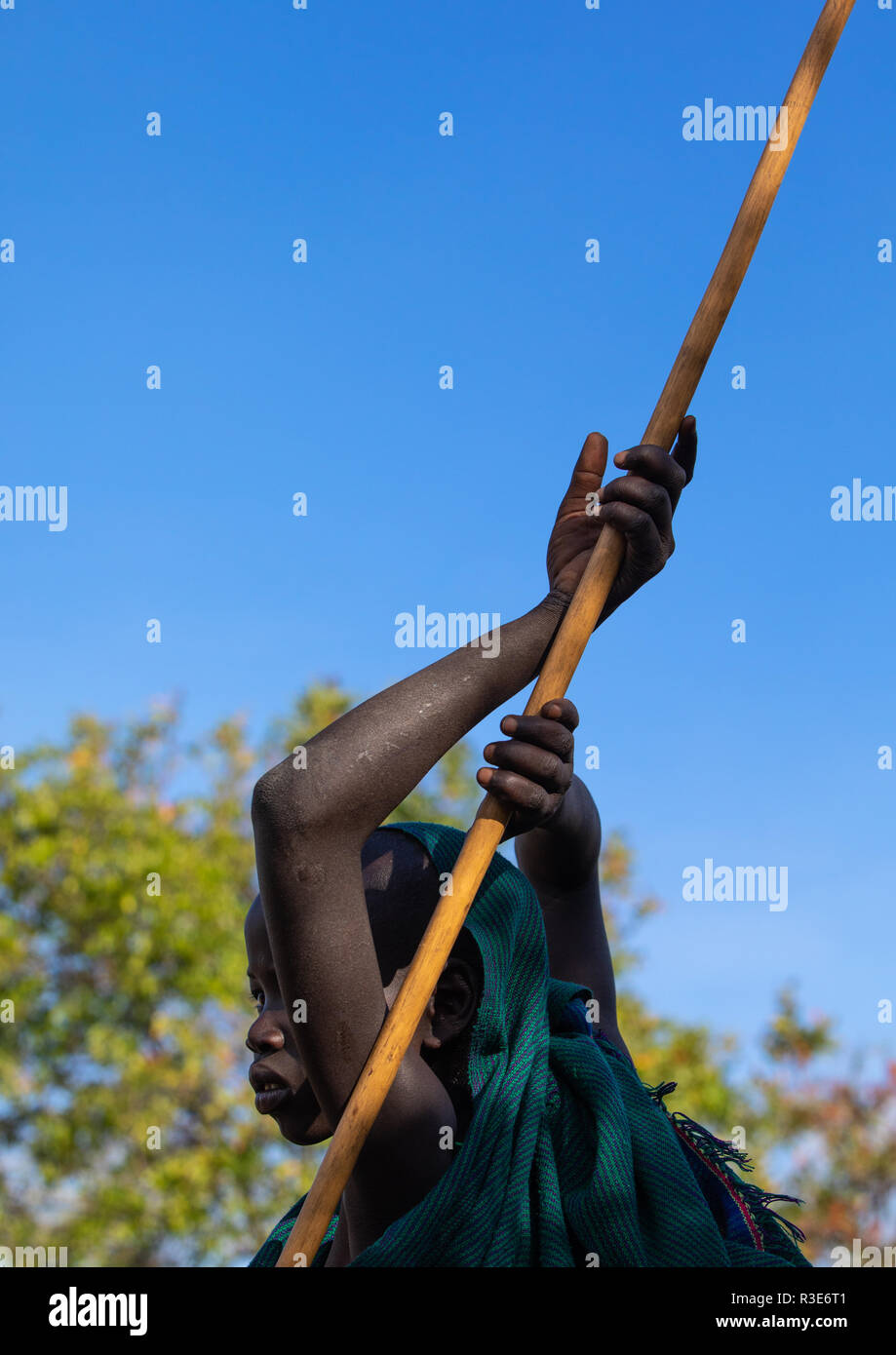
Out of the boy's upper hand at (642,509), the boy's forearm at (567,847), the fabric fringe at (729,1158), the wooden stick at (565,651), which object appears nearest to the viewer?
the wooden stick at (565,651)

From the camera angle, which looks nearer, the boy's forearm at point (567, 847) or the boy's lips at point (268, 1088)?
the boy's lips at point (268, 1088)

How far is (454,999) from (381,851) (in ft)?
A: 1.12

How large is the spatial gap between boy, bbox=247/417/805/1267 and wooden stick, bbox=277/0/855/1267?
2.6 inches

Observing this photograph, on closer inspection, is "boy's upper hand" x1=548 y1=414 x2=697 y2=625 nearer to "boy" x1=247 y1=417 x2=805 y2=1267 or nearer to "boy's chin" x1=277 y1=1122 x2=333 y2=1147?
"boy" x1=247 y1=417 x2=805 y2=1267

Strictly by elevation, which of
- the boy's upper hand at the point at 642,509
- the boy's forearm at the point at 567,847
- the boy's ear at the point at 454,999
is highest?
the boy's upper hand at the point at 642,509

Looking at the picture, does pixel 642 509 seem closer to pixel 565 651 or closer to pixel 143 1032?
pixel 565 651

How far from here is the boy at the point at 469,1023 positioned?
8.33ft

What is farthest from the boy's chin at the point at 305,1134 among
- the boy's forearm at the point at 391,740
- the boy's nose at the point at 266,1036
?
the boy's forearm at the point at 391,740

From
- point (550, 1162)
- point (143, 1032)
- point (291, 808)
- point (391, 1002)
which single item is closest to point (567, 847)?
point (391, 1002)

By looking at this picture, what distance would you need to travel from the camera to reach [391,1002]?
9.08 feet

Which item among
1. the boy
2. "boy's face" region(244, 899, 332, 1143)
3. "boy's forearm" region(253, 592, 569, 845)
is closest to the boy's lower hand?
the boy

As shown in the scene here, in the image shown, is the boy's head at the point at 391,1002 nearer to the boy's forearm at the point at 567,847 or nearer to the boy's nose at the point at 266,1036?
the boy's nose at the point at 266,1036

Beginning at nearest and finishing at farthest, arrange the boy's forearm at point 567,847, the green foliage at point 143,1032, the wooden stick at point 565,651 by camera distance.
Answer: the wooden stick at point 565,651 → the boy's forearm at point 567,847 → the green foliage at point 143,1032

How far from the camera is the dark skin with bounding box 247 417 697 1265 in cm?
253
